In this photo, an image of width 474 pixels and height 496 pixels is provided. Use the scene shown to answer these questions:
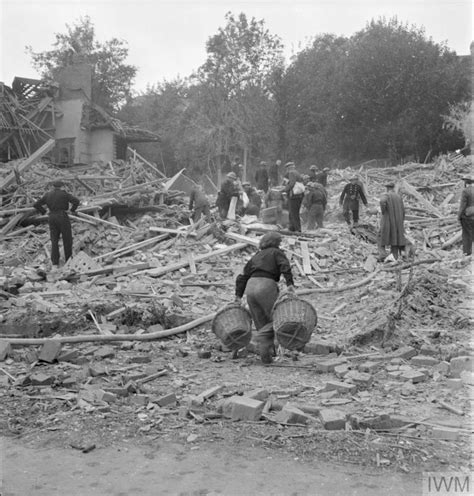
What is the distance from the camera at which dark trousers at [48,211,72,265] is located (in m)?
12.6

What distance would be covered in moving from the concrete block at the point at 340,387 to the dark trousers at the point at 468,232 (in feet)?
23.8

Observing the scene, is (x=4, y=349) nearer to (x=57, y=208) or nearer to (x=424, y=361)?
(x=424, y=361)

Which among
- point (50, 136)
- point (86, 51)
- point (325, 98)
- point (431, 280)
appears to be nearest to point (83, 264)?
point (431, 280)

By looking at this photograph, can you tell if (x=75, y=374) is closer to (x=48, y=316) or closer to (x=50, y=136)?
(x=48, y=316)

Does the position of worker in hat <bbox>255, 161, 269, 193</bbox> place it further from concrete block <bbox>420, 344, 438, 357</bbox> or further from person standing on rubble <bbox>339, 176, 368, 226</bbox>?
concrete block <bbox>420, 344, 438, 357</bbox>

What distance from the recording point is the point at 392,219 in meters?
12.3

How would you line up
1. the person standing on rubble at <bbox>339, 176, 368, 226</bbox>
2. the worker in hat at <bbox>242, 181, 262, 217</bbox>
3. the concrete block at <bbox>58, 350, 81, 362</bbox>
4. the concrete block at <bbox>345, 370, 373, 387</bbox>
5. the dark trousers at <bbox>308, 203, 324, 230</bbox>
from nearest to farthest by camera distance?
the concrete block at <bbox>345, 370, 373, 387</bbox>
the concrete block at <bbox>58, 350, 81, 362</bbox>
the person standing on rubble at <bbox>339, 176, 368, 226</bbox>
the dark trousers at <bbox>308, 203, 324, 230</bbox>
the worker in hat at <bbox>242, 181, 262, 217</bbox>

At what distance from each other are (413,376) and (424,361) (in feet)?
1.82

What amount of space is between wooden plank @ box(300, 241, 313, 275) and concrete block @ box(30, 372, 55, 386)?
712 centimetres

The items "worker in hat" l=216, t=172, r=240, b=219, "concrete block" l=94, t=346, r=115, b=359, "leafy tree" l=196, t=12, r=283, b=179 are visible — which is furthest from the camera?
"leafy tree" l=196, t=12, r=283, b=179

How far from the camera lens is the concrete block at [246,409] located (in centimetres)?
502

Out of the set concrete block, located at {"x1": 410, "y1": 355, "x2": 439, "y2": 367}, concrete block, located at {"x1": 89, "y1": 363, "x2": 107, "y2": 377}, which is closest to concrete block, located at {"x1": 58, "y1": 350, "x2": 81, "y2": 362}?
concrete block, located at {"x1": 89, "y1": 363, "x2": 107, "y2": 377}

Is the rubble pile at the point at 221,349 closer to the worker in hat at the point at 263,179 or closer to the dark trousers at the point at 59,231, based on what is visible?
the dark trousers at the point at 59,231

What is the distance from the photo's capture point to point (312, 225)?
53.5ft
